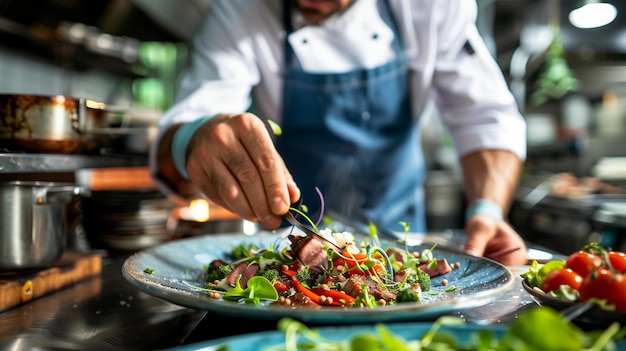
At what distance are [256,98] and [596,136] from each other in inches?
162

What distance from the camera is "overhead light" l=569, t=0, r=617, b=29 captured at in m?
4.35

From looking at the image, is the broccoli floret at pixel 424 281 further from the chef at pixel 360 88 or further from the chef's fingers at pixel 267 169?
the chef at pixel 360 88

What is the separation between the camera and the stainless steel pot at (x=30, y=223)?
1084 millimetres

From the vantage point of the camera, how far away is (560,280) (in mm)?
838

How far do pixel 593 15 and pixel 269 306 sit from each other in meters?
4.61

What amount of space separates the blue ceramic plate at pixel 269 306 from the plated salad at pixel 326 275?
3 centimetres

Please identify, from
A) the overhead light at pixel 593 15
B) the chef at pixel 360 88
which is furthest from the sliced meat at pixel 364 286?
the overhead light at pixel 593 15

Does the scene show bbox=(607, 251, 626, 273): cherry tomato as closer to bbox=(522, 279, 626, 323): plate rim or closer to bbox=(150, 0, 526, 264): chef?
bbox=(522, 279, 626, 323): plate rim

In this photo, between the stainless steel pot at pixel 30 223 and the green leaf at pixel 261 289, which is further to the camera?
the stainless steel pot at pixel 30 223

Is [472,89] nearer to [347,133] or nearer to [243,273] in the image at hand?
[347,133]

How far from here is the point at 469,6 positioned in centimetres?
203

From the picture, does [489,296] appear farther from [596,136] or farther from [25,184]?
[596,136]

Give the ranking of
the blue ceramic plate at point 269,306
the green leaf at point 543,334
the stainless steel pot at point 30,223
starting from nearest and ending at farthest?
the green leaf at point 543,334
the blue ceramic plate at point 269,306
the stainless steel pot at point 30,223

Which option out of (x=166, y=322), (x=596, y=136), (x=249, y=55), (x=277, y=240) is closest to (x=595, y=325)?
(x=166, y=322)
